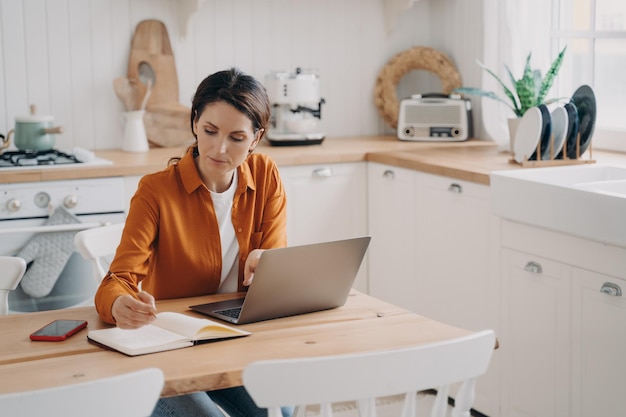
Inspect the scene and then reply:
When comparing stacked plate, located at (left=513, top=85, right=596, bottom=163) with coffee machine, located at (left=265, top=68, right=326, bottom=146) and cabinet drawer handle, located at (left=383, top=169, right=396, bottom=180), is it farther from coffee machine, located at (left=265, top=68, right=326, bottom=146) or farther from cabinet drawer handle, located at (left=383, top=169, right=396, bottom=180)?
coffee machine, located at (left=265, top=68, right=326, bottom=146)

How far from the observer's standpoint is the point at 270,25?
4316 mm

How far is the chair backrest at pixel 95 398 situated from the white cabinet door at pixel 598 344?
5.27 feet

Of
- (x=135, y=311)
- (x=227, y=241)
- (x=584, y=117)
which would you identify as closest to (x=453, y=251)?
(x=584, y=117)

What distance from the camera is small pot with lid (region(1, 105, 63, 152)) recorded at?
11.9 feet

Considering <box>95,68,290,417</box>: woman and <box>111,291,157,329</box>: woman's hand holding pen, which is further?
<box>95,68,290,417</box>: woman

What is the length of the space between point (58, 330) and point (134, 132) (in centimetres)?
214

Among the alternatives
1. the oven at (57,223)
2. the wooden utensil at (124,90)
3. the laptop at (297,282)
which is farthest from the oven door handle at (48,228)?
the laptop at (297,282)

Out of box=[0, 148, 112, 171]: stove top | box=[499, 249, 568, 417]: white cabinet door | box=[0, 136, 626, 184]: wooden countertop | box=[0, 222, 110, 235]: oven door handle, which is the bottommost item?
box=[499, 249, 568, 417]: white cabinet door

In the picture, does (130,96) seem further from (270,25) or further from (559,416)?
(559,416)

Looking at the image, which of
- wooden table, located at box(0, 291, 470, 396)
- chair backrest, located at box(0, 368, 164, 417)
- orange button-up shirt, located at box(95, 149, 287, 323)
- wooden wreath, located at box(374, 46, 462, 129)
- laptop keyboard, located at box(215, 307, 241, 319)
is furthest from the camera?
wooden wreath, located at box(374, 46, 462, 129)

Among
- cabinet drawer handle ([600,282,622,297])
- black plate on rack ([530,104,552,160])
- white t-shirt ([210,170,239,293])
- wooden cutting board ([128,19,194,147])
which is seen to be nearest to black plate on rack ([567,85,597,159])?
black plate on rack ([530,104,552,160])

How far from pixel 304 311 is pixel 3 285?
78 cm

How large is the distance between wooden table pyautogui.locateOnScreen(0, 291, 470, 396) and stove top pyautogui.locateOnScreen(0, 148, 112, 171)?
1.50 meters

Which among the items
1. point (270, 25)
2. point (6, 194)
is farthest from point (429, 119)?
point (6, 194)
